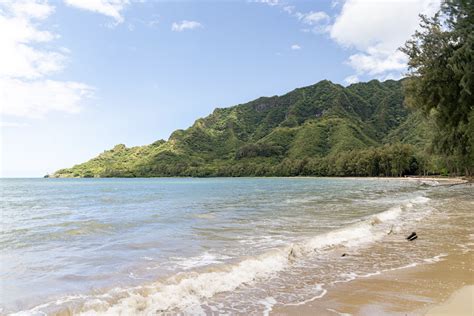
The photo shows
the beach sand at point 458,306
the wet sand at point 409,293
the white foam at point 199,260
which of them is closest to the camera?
the beach sand at point 458,306

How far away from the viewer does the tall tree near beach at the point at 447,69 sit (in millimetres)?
26547

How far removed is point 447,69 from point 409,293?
2653cm

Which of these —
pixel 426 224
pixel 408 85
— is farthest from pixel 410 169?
pixel 426 224

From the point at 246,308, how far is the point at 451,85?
29554mm

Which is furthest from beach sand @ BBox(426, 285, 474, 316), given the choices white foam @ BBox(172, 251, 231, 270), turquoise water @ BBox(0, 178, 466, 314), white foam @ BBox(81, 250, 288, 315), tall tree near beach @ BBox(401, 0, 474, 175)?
tall tree near beach @ BBox(401, 0, 474, 175)

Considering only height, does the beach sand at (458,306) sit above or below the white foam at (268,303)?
above

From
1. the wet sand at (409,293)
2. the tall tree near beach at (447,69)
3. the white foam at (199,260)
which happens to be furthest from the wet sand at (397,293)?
the tall tree near beach at (447,69)

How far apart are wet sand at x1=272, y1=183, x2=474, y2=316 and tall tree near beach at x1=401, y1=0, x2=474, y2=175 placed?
2021 centimetres

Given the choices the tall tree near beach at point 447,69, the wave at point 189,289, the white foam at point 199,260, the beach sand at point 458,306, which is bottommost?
the white foam at point 199,260

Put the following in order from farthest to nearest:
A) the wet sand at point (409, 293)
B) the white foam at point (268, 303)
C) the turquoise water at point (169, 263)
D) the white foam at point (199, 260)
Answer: the white foam at point (199, 260) → the turquoise water at point (169, 263) → the white foam at point (268, 303) → the wet sand at point (409, 293)

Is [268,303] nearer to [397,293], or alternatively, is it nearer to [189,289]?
[189,289]

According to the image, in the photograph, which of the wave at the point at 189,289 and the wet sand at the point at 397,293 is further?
the wave at the point at 189,289

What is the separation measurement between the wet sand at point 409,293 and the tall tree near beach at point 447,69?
20209 mm

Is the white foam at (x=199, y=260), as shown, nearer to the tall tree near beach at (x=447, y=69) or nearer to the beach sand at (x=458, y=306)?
the beach sand at (x=458, y=306)
